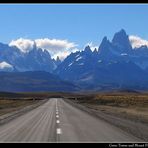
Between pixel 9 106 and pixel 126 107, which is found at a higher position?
pixel 9 106

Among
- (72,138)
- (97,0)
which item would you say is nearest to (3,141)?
(72,138)

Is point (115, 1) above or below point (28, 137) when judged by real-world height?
above

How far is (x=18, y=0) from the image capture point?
13.3 metres

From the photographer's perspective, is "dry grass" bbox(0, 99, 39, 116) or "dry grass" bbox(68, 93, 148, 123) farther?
"dry grass" bbox(0, 99, 39, 116)

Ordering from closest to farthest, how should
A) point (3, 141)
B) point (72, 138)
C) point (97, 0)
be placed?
1. point (97, 0)
2. point (3, 141)
3. point (72, 138)

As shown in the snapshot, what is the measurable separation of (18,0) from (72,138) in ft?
31.9

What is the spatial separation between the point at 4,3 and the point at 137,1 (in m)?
4.35

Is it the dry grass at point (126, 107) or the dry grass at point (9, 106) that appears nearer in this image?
the dry grass at point (126, 107)

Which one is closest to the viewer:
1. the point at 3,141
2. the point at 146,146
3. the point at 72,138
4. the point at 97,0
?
A: the point at 97,0

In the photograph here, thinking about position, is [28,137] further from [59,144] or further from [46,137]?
[59,144]

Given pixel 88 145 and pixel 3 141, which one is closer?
pixel 88 145

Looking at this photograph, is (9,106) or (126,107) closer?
(126,107)

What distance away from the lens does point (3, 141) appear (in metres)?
19.3

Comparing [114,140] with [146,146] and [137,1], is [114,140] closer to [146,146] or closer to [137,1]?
[146,146]
